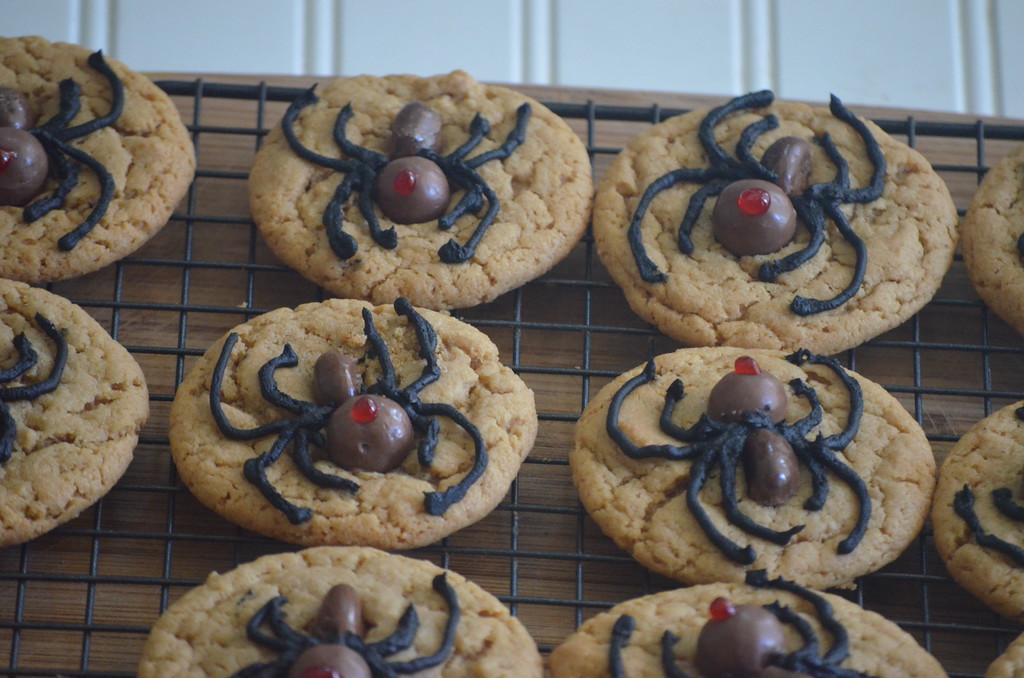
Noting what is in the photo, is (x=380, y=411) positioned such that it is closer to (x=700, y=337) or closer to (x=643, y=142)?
(x=700, y=337)

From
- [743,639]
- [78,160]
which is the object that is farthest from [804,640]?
[78,160]

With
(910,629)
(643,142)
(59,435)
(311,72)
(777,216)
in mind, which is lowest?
(910,629)

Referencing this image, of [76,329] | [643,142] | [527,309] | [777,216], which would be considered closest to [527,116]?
[643,142]

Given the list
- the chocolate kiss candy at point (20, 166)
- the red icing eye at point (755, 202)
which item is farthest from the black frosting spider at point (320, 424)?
the red icing eye at point (755, 202)

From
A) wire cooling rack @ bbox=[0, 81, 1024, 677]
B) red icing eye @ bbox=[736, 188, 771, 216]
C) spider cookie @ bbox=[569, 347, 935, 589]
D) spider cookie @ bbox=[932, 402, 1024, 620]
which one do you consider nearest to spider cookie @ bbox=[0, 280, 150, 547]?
wire cooling rack @ bbox=[0, 81, 1024, 677]

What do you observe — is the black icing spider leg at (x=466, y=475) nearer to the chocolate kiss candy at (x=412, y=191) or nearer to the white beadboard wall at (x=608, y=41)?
the chocolate kiss candy at (x=412, y=191)

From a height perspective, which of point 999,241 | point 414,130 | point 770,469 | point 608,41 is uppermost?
point 608,41

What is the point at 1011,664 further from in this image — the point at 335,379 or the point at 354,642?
the point at 335,379
